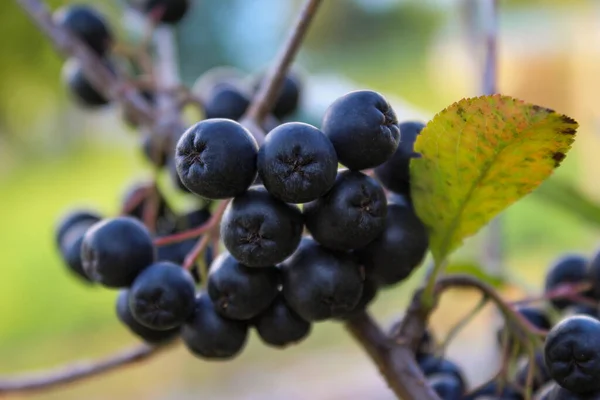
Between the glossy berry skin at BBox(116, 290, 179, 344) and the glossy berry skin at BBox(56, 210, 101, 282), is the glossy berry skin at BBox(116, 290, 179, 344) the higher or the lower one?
the higher one

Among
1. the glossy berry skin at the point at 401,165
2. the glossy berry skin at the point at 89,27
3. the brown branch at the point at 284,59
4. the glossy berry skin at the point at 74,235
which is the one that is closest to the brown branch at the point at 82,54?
the glossy berry skin at the point at 89,27

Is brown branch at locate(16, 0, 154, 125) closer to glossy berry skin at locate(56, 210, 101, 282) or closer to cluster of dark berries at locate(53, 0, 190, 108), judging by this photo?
cluster of dark berries at locate(53, 0, 190, 108)

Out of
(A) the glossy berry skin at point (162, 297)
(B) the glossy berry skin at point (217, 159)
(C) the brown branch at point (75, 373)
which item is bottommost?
(C) the brown branch at point (75, 373)

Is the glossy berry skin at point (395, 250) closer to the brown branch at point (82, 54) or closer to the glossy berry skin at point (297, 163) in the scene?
the glossy berry skin at point (297, 163)

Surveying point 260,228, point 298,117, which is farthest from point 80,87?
point 260,228

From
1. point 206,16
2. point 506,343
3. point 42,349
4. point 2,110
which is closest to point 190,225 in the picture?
point 506,343

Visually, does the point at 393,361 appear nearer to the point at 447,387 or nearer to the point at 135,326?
the point at 447,387

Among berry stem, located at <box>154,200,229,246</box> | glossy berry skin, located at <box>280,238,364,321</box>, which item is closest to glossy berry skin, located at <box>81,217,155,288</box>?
berry stem, located at <box>154,200,229,246</box>

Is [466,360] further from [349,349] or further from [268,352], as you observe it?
[268,352]
